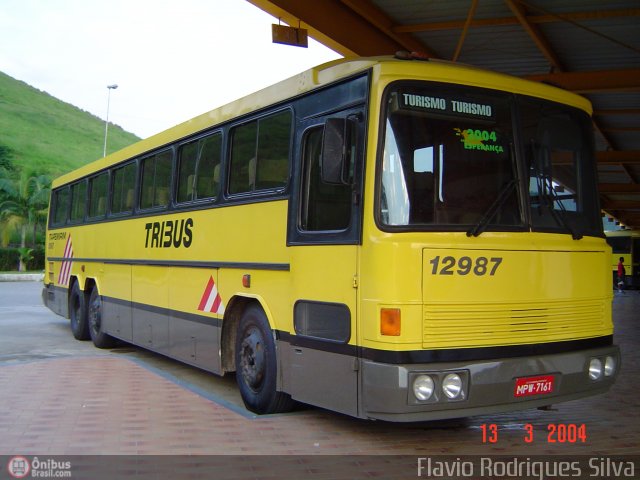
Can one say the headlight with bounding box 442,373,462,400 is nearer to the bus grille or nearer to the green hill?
the bus grille

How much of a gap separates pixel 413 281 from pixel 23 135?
111362mm

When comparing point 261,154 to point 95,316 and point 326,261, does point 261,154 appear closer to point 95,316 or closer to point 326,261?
point 326,261

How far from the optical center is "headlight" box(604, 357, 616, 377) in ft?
19.9

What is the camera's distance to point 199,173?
846 cm

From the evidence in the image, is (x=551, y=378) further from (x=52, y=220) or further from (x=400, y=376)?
(x=52, y=220)

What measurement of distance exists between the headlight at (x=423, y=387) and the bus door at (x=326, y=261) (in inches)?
20.2

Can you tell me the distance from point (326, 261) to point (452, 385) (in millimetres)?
1398

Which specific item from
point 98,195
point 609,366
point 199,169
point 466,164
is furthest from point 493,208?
point 98,195

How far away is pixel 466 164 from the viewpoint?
555 centimetres

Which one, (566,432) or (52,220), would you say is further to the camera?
(52,220)

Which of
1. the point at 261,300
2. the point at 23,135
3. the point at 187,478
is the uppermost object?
the point at 23,135

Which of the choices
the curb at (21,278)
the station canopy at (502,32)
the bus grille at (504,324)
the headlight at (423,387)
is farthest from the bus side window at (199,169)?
the curb at (21,278)

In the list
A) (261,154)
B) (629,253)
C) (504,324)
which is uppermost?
(629,253)

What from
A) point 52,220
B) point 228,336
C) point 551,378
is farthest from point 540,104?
point 52,220
